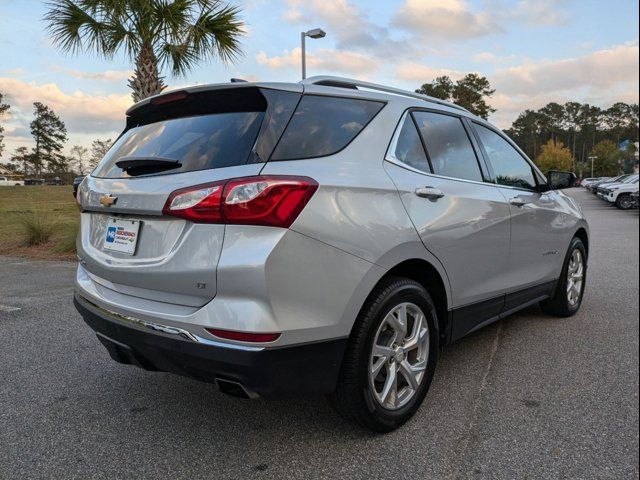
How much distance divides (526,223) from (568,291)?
4.15ft

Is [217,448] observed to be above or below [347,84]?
below

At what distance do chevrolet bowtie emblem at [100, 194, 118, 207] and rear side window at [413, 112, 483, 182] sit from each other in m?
1.71

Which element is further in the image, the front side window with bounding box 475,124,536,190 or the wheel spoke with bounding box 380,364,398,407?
the front side window with bounding box 475,124,536,190

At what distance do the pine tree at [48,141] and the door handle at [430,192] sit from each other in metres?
59.7

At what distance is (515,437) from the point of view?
8.03 feet

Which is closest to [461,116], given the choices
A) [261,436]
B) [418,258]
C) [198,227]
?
[418,258]

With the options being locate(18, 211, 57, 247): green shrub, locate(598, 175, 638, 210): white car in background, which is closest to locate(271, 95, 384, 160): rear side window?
locate(18, 211, 57, 247): green shrub

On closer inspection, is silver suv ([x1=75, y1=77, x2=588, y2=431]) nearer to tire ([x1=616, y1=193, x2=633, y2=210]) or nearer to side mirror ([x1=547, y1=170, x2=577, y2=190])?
side mirror ([x1=547, y1=170, x2=577, y2=190])

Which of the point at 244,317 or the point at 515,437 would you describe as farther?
the point at 515,437

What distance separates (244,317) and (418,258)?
1.03 m

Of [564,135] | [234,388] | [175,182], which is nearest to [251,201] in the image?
[175,182]

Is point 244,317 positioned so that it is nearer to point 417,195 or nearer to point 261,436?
point 261,436

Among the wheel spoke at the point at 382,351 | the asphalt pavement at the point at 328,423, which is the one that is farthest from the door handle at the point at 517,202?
the wheel spoke at the point at 382,351

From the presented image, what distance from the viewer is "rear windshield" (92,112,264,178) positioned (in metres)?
2.19
